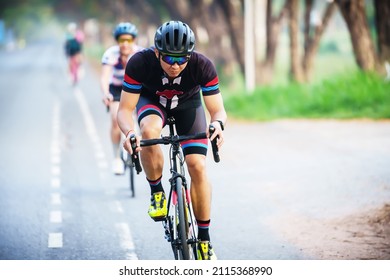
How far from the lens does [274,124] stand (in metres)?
16.1

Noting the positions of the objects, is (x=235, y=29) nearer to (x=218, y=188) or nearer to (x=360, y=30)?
(x=360, y=30)

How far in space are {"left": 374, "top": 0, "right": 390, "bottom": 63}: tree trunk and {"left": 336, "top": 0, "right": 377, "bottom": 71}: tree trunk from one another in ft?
0.77

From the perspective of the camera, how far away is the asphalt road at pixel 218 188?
737cm

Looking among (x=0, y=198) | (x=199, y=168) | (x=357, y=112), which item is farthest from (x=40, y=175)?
(x=357, y=112)

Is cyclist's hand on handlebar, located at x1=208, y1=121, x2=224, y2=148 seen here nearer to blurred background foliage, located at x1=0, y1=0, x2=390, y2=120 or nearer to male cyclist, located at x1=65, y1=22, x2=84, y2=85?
blurred background foliage, located at x1=0, y1=0, x2=390, y2=120

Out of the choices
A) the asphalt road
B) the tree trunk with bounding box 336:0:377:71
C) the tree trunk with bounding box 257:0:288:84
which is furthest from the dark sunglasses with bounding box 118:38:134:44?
the tree trunk with bounding box 257:0:288:84

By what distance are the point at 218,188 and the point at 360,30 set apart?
9.33 meters

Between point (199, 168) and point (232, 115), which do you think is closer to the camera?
point (199, 168)

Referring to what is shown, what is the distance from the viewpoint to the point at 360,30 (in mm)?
18062

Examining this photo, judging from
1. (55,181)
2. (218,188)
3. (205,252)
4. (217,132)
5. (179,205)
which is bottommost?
(218,188)

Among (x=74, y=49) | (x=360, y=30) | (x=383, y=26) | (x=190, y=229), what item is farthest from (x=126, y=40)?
(x=74, y=49)
